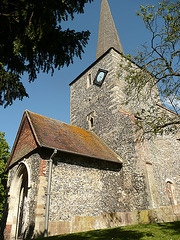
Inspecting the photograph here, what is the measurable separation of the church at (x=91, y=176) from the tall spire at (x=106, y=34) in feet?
16.1

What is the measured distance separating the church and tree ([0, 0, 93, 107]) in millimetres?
3758

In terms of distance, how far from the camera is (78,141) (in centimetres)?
1134

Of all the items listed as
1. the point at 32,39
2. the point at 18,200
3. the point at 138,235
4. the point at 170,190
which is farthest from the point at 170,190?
the point at 32,39

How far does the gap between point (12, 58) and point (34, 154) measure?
5096 mm

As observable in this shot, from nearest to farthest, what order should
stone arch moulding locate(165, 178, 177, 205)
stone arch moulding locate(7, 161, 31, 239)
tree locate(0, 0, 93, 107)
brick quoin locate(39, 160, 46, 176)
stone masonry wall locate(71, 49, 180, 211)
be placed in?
tree locate(0, 0, 93, 107), brick quoin locate(39, 160, 46, 176), stone arch moulding locate(7, 161, 31, 239), stone masonry wall locate(71, 49, 180, 211), stone arch moulding locate(165, 178, 177, 205)

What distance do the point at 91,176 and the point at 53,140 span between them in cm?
274

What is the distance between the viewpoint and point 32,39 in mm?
4770

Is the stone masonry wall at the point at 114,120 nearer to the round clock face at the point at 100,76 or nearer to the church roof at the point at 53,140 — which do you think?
the round clock face at the point at 100,76

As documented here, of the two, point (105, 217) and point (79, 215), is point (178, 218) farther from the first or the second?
point (79, 215)

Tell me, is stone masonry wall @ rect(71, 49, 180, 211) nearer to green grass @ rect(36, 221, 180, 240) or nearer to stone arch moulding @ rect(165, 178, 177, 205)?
stone arch moulding @ rect(165, 178, 177, 205)

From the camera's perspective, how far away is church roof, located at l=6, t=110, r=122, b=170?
932 cm

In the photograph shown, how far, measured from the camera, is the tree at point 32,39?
4668 millimetres

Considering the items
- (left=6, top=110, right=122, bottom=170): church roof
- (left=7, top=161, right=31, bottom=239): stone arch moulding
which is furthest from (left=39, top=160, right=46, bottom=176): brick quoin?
(left=7, top=161, right=31, bottom=239): stone arch moulding

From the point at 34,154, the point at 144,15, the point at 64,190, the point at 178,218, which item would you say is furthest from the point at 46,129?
the point at 178,218
